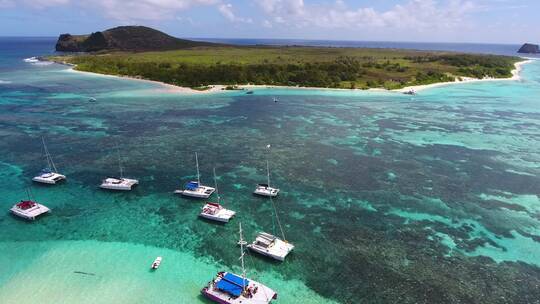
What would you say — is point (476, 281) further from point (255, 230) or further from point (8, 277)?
point (8, 277)

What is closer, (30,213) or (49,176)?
(30,213)

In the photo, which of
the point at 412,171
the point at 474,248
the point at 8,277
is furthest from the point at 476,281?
the point at 8,277

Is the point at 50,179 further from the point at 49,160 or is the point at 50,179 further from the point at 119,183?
the point at 49,160

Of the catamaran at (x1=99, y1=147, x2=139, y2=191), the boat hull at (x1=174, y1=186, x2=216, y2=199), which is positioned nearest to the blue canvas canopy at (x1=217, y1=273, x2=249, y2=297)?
the boat hull at (x1=174, y1=186, x2=216, y2=199)

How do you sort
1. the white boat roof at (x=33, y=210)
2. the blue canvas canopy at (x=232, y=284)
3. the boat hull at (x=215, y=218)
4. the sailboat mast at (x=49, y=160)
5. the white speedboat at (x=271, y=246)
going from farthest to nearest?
the sailboat mast at (x=49, y=160)
the white boat roof at (x=33, y=210)
the boat hull at (x=215, y=218)
the white speedboat at (x=271, y=246)
the blue canvas canopy at (x=232, y=284)

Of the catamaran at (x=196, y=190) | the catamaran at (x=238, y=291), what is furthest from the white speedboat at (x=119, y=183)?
the catamaran at (x=238, y=291)

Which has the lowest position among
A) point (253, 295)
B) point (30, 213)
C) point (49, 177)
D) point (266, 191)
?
point (253, 295)

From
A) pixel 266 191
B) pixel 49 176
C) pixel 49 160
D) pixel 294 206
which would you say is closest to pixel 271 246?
pixel 294 206

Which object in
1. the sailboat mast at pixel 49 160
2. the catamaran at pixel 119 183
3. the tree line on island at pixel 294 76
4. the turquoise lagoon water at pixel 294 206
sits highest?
the tree line on island at pixel 294 76

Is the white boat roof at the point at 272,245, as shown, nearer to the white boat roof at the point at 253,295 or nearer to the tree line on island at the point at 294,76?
the white boat roof at the point at 253,295
